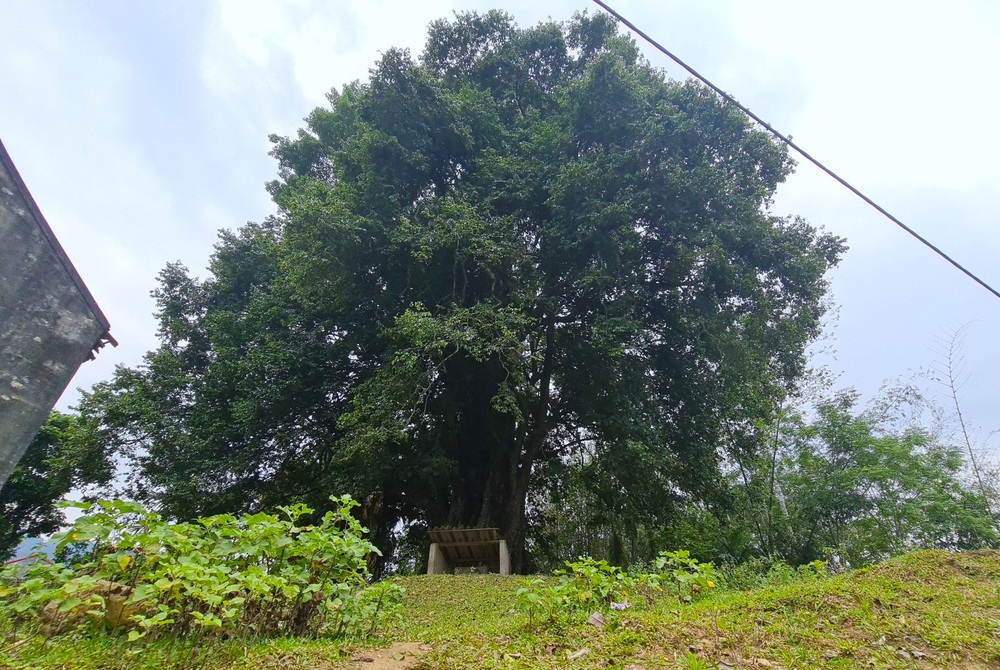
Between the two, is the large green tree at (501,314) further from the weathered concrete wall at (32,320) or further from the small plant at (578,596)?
the small plant at (578,596)

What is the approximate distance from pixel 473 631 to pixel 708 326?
25.0 feet

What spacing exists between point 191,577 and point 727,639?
2754 millimetres

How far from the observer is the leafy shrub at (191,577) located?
2.38 meters

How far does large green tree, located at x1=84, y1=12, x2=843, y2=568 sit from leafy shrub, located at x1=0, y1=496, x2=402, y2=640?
565cm

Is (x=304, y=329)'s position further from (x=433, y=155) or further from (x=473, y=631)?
(x=473, y=631)

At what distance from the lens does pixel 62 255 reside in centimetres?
566

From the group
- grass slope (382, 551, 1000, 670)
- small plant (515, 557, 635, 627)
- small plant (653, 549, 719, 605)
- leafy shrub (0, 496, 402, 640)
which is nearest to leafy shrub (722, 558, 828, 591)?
grass slope (382, 551, 1000, 670)

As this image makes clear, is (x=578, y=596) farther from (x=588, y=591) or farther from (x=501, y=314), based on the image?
(x=501, y=314)

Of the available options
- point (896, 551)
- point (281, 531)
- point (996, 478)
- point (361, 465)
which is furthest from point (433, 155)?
point (996, 478)

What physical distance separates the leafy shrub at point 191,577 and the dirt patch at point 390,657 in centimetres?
31

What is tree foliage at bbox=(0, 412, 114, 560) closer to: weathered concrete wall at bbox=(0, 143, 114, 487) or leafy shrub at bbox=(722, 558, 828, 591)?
weathered concrete wall at bbox=(0, 143, 114, 487)

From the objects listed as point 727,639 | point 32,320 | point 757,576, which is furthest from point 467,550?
point 32,320

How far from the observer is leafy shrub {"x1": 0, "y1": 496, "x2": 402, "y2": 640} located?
2.38 m

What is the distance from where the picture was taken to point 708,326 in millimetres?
9680
